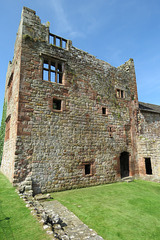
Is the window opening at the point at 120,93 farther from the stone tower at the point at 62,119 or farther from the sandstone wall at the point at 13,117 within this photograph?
the sandstone wall at the point at 13,117

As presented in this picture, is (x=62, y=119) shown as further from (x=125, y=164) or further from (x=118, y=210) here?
(x=125, y=164)

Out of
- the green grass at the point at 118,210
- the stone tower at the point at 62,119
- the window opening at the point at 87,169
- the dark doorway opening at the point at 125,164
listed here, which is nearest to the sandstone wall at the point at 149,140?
the stone tower at the point at 62,119

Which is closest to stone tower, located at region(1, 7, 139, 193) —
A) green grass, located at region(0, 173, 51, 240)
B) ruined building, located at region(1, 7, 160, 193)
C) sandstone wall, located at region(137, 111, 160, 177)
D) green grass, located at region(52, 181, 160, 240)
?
ruined building, located at region(1, 7, 160, 193)

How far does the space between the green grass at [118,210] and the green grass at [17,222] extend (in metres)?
1.84

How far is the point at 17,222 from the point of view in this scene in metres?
4.54

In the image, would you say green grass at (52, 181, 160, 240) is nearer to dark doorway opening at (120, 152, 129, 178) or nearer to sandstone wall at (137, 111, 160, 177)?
sandstone wall at (137, 111, 160, 177)

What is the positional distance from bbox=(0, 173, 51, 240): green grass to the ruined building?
2081mm

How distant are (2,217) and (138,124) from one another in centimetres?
1272

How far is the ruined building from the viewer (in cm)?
877

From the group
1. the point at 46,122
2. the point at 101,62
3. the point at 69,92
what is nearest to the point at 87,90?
the point at 69,92

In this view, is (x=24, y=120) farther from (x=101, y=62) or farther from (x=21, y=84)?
(x=101, y=62)

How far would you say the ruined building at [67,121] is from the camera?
877 cm

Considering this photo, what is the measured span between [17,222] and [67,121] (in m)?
6.45

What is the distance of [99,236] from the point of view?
14.2 feet
